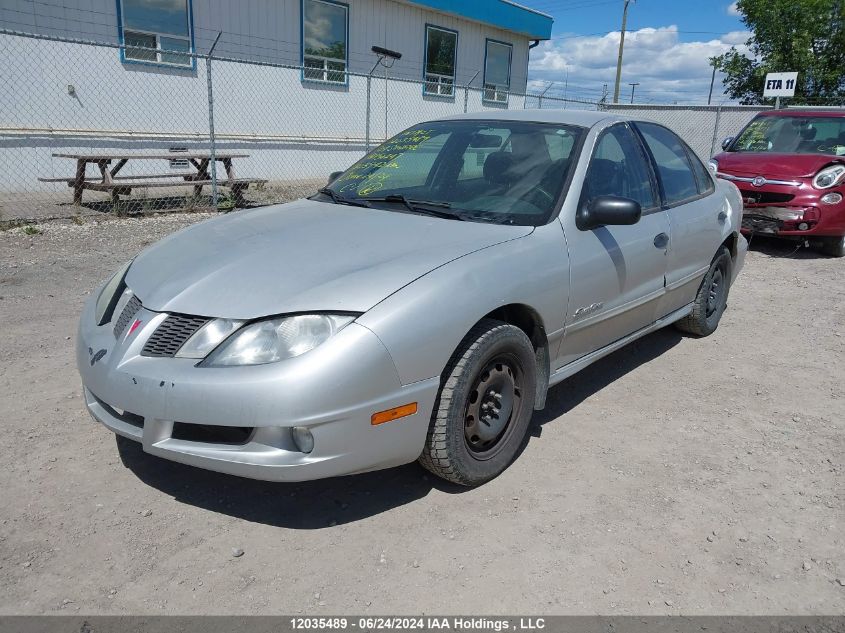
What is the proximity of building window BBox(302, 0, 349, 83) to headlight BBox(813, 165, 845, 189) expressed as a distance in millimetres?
8870

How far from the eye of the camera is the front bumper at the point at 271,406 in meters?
2.36

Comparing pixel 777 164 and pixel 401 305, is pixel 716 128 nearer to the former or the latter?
pixel 777 164

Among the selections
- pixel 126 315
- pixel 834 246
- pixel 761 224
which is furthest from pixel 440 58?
pixel 126 315

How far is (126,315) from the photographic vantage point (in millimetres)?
2805

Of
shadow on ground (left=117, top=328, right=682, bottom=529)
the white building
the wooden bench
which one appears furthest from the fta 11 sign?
shadow on ground (left=117, top=328, right=682, bottom=529)

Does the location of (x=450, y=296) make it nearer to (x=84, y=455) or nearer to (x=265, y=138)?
(x=84, y=455)

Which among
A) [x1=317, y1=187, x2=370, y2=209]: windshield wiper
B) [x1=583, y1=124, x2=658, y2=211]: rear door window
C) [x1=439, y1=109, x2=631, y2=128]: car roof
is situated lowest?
[x1=317, y1=187, x2=370, y2=209]: windshield wiper

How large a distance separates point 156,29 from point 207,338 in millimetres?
10382

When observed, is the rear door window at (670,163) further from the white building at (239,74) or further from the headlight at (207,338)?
the white building at (239,74)

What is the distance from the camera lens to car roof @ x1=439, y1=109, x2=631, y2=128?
3.90 metres

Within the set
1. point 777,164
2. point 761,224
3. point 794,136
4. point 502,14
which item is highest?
point 502,14

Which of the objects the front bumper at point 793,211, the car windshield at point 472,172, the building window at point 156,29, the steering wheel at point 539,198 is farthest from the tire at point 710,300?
the building window at point 156,29

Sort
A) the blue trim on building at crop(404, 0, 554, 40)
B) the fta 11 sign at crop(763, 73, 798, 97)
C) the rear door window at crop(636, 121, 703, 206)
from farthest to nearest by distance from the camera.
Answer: the blue trim on building at crop(404, 0, 554, 40), the fta 11 sign at crop(763, 73, 798, 97), the rear door window at crop(636, 121, 703, 206)

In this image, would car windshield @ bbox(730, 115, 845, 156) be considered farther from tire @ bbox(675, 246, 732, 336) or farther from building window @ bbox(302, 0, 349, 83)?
building window @ bbox(302, 0, 349, 83)
